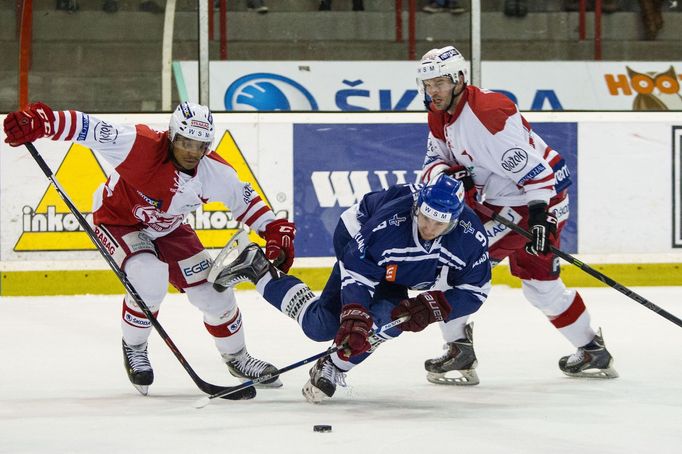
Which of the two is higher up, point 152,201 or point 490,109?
point 490,109

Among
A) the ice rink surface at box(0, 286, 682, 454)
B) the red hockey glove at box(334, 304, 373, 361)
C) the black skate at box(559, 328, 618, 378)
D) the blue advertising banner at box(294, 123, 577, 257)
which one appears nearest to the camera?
the ice rink surface at box(0, 286, 682, 454)

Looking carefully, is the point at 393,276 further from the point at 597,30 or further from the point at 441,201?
the point at 597,30

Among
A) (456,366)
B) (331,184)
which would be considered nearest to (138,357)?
(456,366)

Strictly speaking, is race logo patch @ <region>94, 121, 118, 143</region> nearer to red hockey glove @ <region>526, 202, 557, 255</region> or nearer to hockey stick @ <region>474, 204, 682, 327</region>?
hockey stick @ <region>474, 204, 682, 327</region>

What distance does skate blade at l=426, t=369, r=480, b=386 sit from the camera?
4125mm

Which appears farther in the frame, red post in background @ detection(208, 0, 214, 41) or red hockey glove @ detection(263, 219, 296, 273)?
red post in background @ detection(208, 0, 214, 41)

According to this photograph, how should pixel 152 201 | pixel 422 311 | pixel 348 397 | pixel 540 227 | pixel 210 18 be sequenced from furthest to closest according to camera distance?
pixel 210 18 → pixel 540 227 → pixel 152 201 → pixel 348 397 → pixel 422 311

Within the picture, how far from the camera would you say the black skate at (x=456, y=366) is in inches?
163

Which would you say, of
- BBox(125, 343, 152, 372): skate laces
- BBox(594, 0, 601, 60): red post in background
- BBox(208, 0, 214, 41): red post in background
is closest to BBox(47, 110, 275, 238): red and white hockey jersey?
BBox(125, 343, 152, 372): skate laces

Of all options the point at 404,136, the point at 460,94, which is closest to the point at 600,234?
the point at 404,136

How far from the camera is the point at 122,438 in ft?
10.3

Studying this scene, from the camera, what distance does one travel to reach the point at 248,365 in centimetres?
408

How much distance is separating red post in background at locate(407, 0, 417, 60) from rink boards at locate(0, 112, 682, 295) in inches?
15.8

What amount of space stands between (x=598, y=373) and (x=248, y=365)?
1218 millimetres
